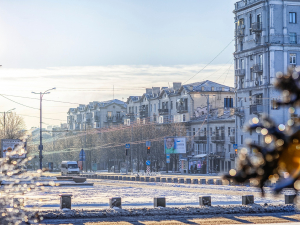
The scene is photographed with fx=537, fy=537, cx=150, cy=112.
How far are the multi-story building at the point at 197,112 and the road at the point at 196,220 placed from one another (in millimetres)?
53671

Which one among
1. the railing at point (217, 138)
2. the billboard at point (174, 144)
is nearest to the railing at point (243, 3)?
the railing at point (217, 138)

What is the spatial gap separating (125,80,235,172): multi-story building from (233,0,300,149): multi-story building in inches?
308

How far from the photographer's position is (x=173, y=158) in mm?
91312

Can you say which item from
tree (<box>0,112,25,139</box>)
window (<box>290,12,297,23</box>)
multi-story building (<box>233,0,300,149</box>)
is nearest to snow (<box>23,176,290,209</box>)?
multi-story building (<box>233,0,300,149</box>)

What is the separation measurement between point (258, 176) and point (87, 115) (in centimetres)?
14625

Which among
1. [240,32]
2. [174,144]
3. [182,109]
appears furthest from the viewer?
[182,109]

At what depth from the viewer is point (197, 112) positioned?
318ft

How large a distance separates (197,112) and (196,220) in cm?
7752

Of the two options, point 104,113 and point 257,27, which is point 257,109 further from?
point 104,113

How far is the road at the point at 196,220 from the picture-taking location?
19.2 meters

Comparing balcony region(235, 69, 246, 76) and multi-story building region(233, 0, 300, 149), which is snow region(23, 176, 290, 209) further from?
balcony region(235, 69, 246, 76)

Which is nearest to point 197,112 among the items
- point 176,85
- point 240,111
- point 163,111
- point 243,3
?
point 163,111

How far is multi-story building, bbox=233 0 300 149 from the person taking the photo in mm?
68875

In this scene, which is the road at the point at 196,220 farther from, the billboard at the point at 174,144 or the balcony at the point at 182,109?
the balcony at the point at 182,109
